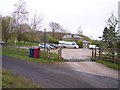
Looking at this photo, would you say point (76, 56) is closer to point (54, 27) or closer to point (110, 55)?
point (110, 55)

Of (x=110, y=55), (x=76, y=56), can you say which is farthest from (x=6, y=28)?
(x=110, y=55)

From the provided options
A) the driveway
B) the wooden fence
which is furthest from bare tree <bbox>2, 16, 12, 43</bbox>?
the wooden fence

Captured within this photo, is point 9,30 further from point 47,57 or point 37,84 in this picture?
point 37,84

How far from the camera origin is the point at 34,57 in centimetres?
2555

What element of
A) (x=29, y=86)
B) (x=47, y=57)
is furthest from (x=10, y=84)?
(x=47, y=57)

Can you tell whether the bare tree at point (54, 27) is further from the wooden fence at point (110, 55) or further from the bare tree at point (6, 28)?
the wooden fence at point (110, 55)

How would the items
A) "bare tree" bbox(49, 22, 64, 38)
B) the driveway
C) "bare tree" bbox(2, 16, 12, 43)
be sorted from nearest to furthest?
the driveway, "bare tree" bbox(2, 16, 12, 43), "bare tree" bbox(49, 22, 64, 38)

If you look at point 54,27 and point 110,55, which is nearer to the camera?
point 110,55

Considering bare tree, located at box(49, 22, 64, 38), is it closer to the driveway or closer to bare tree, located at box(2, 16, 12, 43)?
bare tree, located at box(2, 16, 12, 43)

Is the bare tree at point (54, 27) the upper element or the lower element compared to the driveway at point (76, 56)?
upper

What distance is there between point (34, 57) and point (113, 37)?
803cm

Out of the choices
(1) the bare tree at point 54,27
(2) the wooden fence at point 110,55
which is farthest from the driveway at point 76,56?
(1) the bare tree at point 54,27

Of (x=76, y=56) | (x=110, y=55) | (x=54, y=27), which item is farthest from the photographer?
(x=54, y=27)

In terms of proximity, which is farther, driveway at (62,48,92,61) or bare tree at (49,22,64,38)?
bare tree at (49,22,64,38)
